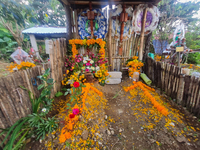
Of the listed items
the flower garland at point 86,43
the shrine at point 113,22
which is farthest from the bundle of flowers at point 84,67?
the shrine at point 113,22

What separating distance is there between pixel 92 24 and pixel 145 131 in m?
3.99

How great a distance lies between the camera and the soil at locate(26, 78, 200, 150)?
1711 millimetres

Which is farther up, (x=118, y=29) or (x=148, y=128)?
(x=118, y=29)

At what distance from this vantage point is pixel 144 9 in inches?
151

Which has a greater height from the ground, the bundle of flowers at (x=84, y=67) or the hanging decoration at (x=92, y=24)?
the hanging decoration at (x=92, y=24)

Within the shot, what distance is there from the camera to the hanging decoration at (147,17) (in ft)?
12.5

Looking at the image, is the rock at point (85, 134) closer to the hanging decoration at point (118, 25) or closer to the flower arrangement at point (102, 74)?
the flower arrangement at point (102, 74)

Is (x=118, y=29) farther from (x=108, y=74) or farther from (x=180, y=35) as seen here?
(x=180, y=35)

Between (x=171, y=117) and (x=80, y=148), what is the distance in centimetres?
216

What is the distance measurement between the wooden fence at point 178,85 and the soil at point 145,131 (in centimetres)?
21

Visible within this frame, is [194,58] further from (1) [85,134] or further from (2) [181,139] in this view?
(1) [85,134]

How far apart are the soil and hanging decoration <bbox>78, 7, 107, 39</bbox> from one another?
2.91 metres

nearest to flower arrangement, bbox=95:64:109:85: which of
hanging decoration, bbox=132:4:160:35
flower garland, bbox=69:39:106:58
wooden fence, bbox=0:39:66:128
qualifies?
flower garland, bbox=69:39:106:58

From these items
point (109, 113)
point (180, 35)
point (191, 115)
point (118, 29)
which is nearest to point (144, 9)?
point (118, 29)
